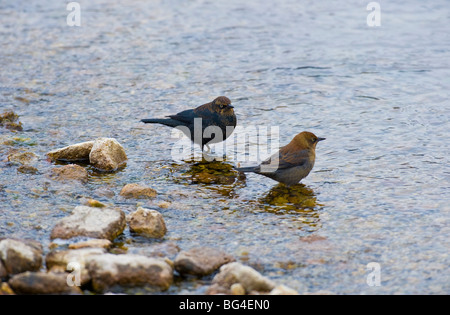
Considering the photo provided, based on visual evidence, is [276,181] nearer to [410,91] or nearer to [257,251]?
[257,251]

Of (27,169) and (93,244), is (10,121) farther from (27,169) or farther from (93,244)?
(93,244)

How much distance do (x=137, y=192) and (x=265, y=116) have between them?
3.47 m

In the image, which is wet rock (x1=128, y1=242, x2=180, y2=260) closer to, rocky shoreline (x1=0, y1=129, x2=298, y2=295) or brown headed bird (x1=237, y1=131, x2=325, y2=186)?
rocky shoreline (x1=0, y1=129, x2=298, y2=295)

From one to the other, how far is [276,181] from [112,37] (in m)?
8.15

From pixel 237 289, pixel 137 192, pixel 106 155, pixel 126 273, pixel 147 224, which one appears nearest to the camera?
pixel 237 289

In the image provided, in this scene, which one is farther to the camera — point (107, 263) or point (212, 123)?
point (212, 123)

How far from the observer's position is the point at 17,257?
17.4ft

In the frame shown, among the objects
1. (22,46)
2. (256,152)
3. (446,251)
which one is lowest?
(446,251)

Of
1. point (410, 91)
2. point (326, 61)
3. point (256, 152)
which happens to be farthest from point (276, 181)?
point (326, 61)

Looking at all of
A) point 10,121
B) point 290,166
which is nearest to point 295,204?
point 290,166

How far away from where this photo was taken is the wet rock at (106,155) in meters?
8.05

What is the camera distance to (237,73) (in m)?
12.2

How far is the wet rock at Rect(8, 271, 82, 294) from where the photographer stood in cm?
496

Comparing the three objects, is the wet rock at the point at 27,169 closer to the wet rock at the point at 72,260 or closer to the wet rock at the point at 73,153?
the wet rock at the point at 73,153
